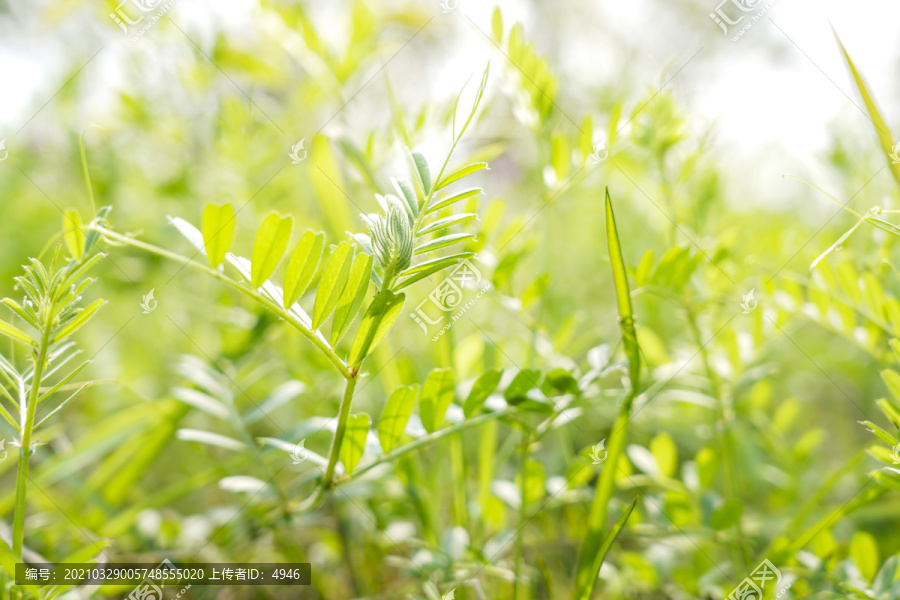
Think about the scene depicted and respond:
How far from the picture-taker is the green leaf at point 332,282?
0.41m

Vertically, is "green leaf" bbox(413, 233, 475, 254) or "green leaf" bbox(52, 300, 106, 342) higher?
"green leaf" bbox(52, 300, 106, 342)

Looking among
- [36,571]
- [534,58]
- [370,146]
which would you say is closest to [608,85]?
[534,58]

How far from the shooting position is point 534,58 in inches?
28.0

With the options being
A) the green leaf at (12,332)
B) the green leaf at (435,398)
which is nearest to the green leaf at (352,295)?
the green leaf at (435,398)

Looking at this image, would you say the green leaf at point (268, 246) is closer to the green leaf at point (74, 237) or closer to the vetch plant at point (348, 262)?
the vetch plant at point (348, 262)

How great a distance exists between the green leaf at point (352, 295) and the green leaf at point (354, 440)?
3.4 inches

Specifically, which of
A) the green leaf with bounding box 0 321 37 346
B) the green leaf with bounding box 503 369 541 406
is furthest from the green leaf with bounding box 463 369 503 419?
the green leaf with bounding box 0 321 37 346

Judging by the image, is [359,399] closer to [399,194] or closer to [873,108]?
[399,194]

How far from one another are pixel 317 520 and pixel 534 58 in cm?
70

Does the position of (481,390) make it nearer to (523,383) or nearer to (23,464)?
(523,383)

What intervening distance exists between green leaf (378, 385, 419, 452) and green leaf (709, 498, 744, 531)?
13.7 inches

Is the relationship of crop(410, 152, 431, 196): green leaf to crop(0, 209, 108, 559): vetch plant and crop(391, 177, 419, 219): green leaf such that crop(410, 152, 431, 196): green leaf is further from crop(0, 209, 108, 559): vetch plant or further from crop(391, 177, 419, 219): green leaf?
crop(0, 209, 108, 559): vetch plant
